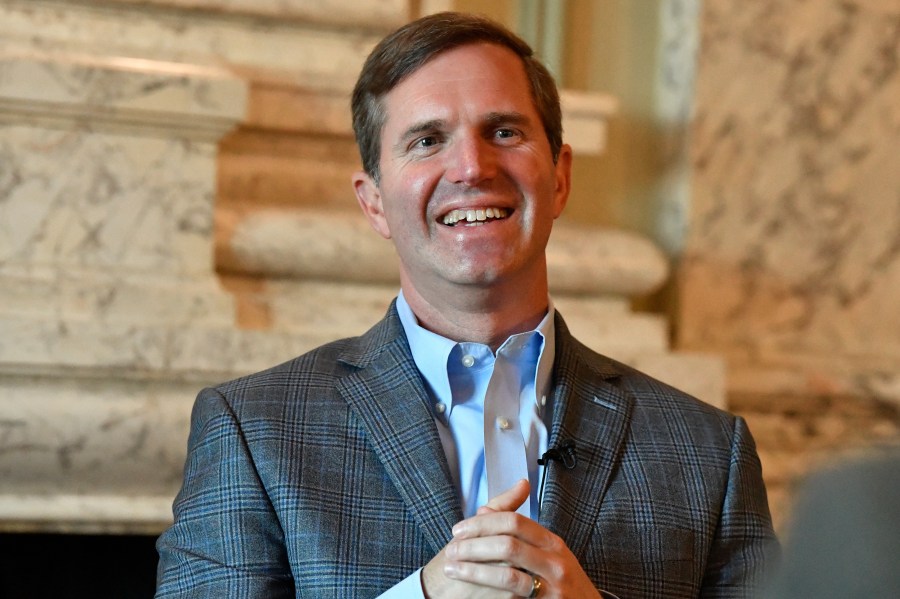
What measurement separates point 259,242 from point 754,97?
1.43 m

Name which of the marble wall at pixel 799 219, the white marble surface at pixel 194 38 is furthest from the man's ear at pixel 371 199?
the marble wall at pixel 799 219

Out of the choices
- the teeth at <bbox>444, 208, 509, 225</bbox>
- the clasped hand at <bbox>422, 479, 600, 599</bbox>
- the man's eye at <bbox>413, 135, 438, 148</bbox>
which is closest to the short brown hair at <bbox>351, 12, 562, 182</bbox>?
the man's eye at <bbox>413, 135, 438, 148</bbox>

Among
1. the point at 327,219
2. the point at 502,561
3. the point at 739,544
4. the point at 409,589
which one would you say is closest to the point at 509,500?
the point at 502,561

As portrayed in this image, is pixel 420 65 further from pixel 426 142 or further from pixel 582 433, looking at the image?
pixel 582 433

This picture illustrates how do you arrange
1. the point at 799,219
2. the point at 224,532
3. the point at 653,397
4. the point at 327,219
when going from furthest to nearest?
the point at 799,219 < the point at 327,219 < the point at 653,397 < the point at 224,532

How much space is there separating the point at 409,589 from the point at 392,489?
258 mm

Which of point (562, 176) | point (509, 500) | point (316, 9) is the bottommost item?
point (509, 500)

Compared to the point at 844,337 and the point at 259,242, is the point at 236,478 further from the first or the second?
the point at 844,337

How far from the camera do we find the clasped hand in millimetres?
1771

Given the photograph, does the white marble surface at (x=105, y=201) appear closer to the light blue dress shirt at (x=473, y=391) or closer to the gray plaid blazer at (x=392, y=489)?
the gray plaid blazer at (x=392, y=489)

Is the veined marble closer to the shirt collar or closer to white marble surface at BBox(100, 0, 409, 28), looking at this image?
white marble surface at BBox(100, 0, 409, 28)

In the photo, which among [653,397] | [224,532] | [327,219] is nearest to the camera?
[224,532]

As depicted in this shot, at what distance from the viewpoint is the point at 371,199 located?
95.7 inches

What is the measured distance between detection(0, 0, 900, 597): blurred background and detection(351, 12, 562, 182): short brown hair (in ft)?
1.75
